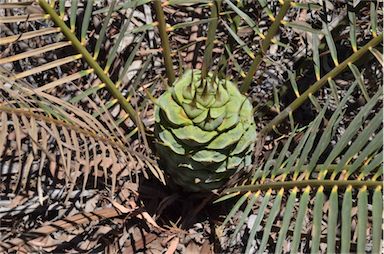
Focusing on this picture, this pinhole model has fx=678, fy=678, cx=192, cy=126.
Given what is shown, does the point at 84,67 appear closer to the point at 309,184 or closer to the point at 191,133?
the point at 191,133

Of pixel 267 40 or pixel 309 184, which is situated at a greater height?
pixel 267 40

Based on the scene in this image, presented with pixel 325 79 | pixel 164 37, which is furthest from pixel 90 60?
pixel 325 79

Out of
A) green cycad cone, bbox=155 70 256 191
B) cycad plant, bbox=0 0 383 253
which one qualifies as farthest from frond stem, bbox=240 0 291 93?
green cycad cone, bbox=155 70 256 191

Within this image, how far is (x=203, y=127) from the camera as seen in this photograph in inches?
41.7

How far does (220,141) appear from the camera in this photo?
42.1 inches

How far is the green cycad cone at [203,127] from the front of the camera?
1053mm

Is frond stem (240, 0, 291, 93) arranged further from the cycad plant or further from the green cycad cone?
the green cycad cone

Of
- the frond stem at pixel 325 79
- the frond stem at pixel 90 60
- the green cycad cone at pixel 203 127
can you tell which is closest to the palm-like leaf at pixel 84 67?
the frond stem at pixel 90 60

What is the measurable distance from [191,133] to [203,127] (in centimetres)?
2

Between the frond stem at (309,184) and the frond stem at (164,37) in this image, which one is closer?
the frond stem at (309,184)

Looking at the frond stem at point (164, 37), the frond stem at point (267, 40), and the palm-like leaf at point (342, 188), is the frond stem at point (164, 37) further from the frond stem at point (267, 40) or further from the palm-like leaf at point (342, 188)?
the palm-like leaf at point (342, 188)

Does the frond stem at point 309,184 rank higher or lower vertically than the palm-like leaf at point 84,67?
lower

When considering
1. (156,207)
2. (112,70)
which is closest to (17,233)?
(156,207)

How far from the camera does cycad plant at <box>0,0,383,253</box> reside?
1.00 m
